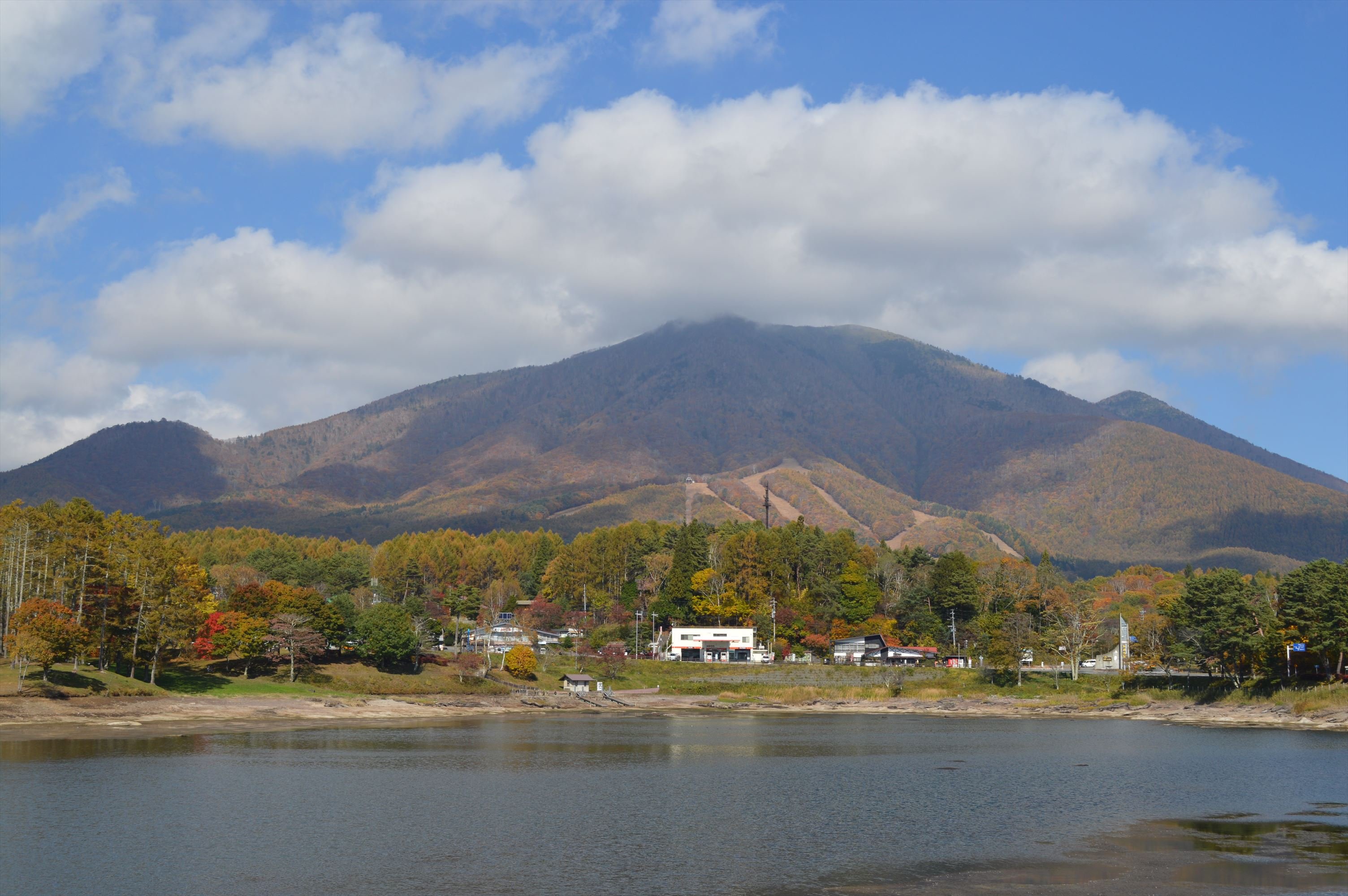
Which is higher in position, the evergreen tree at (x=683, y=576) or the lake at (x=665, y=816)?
the evergreen tree at (x=683, y=576)

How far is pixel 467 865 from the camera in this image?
35.4 metres

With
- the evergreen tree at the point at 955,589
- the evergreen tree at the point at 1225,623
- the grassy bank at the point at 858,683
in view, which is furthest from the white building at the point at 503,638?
the evergreen tree at the point at 1225,623

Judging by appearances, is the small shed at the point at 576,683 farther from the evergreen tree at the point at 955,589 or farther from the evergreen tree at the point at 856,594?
the evergreen tree at the point at 955,589

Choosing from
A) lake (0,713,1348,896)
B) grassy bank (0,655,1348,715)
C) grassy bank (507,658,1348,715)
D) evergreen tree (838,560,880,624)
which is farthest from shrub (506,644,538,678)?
evergreen tree (838,560,880,624)

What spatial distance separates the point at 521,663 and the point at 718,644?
2982cm

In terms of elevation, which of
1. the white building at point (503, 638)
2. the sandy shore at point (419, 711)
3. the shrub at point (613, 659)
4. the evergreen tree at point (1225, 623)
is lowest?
the sandy shore at point (419, 711)

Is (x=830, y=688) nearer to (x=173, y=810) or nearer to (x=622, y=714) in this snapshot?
(x=622, y=714)

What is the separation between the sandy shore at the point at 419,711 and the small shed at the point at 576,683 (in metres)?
3.19

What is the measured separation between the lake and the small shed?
42785 millimetres

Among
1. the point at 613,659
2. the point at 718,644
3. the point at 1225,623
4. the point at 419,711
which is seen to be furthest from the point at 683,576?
the point at 1225,623

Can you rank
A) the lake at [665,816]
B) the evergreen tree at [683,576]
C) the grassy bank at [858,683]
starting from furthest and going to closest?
the evergreen tree at [683,576] < the grassy bank at [858,683] < the lake at [665,816]

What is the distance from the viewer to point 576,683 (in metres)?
118

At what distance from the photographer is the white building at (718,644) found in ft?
445

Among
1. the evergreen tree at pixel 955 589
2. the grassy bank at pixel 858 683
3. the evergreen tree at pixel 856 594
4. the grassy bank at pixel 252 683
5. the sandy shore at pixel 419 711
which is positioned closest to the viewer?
the sandy shore at pixel 419 711
